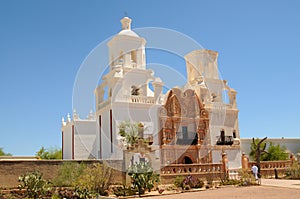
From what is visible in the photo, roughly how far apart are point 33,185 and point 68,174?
2.10 m

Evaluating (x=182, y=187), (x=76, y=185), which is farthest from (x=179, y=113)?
(x=76, y=185)

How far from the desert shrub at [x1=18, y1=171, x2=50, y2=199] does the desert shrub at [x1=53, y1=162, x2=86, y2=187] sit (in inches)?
41.3

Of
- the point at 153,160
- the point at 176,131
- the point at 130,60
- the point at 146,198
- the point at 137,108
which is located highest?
the point at 130,60

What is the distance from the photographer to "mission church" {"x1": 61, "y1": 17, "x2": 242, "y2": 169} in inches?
983

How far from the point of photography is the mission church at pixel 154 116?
81.9 feet

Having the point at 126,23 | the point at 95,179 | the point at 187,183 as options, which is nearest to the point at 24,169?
the point at 95,179

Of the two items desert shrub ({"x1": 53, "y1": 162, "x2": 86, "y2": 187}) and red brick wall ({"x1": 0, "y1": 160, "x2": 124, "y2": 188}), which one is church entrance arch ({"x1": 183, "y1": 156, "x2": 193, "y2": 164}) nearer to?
red brick wall ({"x1": 0, "y1": 160, "x2": 124, "y2": 188})

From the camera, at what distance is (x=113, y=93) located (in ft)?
81.5

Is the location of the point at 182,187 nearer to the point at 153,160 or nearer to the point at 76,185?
the point at 153,160

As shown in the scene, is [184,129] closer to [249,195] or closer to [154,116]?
[154,116]

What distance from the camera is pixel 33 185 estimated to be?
54.9 feet

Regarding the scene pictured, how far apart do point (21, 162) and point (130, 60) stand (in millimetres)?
12933

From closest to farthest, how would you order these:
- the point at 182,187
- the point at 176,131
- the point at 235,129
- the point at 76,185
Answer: the point at 76,185 < the point at 182,187 < the point at 176,131 < the point at 235,129

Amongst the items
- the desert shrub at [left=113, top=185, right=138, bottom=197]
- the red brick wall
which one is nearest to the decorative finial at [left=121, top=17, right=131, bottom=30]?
the red brick wall
